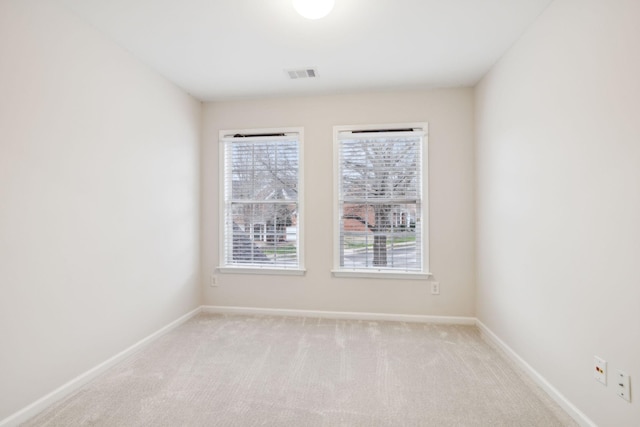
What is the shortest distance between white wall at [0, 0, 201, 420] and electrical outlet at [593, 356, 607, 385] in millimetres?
3169

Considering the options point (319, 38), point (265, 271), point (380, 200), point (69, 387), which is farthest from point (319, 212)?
point (69, 387)

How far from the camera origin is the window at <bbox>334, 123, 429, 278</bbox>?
3.41 metres

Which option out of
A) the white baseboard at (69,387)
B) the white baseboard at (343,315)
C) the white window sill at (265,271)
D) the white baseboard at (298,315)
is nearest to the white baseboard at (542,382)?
the white baseboard at (298,315)

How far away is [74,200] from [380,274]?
2800mm

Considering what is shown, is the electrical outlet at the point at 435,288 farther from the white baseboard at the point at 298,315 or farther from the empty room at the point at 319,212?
the white baseboard at the point at 298,315

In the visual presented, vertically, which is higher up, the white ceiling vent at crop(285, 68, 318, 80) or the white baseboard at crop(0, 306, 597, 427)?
the white ceiling vent at crop(285, 68, 318, 80)

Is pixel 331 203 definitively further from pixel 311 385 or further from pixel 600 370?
pixel 600 370

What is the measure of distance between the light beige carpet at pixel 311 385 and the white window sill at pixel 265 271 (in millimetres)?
690

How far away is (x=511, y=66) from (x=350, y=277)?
2472 mm

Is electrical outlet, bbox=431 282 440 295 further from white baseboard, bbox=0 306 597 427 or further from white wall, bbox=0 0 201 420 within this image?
white wall, bbox=0 0 201 420

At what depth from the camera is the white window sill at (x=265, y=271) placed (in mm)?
3561

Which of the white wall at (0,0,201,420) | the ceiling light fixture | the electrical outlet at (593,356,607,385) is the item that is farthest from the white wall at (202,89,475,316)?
the electrical outlet at (593,356,607,385)

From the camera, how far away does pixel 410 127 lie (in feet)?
11.0

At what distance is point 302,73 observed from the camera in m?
2.99
